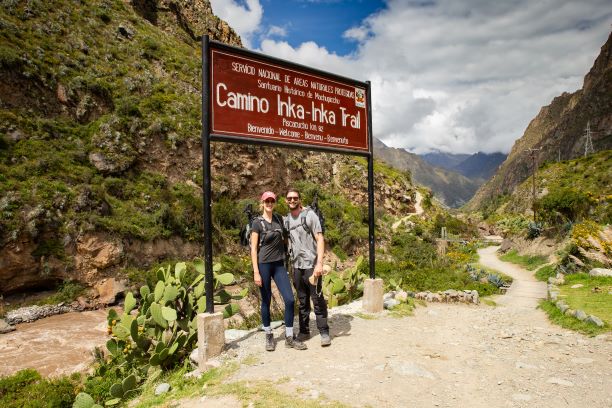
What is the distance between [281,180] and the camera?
106 ft

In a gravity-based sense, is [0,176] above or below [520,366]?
above

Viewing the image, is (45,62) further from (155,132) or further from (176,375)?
(176,375)

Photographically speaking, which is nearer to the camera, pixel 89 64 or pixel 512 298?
pixel 512 298

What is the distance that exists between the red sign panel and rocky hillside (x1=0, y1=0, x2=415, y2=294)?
15248 mm

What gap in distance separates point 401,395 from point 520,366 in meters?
1.95

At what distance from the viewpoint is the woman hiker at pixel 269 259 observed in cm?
507

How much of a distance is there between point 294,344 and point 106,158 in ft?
68.4

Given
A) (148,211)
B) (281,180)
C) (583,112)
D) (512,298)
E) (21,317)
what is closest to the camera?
(512,298)

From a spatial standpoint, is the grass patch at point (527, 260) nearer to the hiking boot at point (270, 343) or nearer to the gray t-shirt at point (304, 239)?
the gray t-shirt at point (304, 239)

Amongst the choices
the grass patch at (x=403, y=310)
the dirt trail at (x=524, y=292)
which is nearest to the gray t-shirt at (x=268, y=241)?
the grass patch at (x=403, y=310)

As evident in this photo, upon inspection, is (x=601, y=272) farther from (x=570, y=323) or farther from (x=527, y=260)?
(x=527, y=260)

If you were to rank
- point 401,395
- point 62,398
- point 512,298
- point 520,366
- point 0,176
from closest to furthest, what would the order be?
1. point 401,395
2. point 520,366
3. point 62,398
4. point 512,298
5. point 0,176

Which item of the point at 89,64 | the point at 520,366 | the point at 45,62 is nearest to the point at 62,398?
the point at 520,366

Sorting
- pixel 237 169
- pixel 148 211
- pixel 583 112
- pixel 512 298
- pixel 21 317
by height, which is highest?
pixel 583 112
